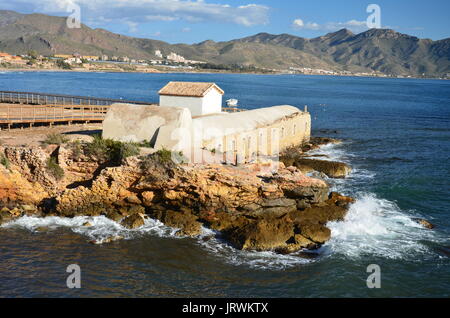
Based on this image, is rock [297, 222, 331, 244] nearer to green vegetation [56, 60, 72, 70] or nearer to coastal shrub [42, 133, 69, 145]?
coastal shrub [42, 133, 69, 145]

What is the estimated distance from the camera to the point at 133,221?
64.2ft

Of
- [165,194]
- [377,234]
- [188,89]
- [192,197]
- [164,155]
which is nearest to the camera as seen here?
[377,234]

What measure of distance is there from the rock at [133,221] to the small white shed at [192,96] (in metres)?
14.4

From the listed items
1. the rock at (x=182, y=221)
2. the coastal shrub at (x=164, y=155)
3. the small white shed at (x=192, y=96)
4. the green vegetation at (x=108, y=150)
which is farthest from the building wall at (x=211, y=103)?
the rock at (x=182, y=221)

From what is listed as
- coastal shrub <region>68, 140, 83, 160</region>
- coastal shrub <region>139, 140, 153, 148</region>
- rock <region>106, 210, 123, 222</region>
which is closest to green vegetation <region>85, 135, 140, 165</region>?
coastal shrub <region>68, 140, 83, 160</region>

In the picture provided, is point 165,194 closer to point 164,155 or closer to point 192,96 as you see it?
point 164,155

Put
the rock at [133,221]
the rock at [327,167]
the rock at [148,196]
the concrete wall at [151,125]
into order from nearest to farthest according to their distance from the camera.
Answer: the rock at [133,221] → the rock at [148,196] → the concrete wall at [151,125] → the rock at [327,167]

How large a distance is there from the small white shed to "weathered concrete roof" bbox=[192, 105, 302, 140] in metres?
1.73

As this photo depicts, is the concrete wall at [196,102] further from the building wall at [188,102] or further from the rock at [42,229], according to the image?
the rock at [42,229]

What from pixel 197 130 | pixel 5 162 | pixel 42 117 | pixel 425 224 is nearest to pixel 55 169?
pixel 5 162

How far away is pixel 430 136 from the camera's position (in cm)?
4759

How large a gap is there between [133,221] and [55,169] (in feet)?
18.0

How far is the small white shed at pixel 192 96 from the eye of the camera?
32844mm
